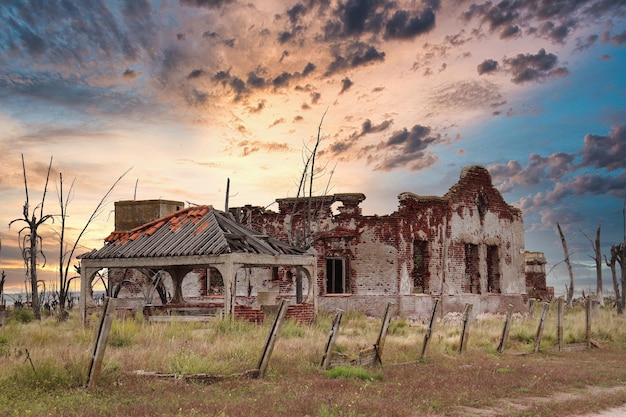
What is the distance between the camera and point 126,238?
20703 millimetres

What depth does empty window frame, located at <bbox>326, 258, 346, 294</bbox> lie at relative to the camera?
90.5ft

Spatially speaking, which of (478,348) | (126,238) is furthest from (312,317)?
(126,238)

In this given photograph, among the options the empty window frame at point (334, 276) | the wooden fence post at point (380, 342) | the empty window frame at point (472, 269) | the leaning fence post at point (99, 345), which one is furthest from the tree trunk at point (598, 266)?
the leaning fence post at point (99, 345)

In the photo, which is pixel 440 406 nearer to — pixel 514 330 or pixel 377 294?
pixel 514 330

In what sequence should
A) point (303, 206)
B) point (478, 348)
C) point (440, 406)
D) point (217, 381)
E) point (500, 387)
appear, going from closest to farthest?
point (440, 406), point (217, 381), point (500, 387), point (478, 348), point (303, 206)

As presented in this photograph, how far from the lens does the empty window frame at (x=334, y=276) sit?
2759cm

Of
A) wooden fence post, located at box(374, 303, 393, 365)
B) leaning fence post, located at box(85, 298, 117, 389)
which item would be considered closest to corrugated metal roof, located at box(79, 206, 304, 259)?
wooden fence post, located at box(374, 303, 393, 365)

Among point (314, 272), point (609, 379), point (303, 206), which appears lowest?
point (609, 379)

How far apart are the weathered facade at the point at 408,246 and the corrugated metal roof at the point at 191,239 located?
621 centimetres

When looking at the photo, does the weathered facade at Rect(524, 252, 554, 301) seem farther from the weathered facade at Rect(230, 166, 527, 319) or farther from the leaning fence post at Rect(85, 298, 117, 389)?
the leaning fence post at Rect(85, 298, 117, 389)

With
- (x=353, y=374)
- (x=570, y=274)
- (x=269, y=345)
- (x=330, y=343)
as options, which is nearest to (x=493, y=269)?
(x=570, y=274)

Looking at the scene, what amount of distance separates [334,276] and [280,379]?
56.0 ft

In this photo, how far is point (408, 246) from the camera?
84.9ft

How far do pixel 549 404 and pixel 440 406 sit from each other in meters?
1.85
